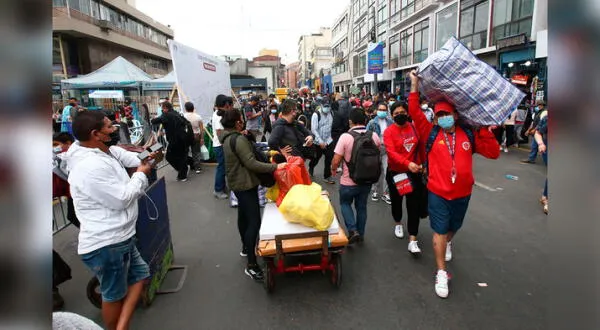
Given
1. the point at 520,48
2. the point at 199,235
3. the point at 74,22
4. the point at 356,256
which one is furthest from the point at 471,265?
the point at 74,22

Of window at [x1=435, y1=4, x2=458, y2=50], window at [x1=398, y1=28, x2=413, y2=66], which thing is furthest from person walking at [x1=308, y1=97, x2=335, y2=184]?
window at [x1=398, y1=28, x2=413, y2=66]

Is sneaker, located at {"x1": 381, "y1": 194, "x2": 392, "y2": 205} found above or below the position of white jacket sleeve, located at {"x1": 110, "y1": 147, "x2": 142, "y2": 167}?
below

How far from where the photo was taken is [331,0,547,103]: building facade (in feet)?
42.4

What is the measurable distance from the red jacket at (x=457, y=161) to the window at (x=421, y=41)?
2160 centimetres

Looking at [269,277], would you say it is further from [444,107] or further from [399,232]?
[444,107]

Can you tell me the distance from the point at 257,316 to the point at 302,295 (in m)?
0.49

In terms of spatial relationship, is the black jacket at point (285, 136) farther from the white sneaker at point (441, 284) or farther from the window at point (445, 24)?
the window at point (445, 24)

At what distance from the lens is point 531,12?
13156mm

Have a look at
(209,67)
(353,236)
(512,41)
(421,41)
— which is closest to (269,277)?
(353,236)

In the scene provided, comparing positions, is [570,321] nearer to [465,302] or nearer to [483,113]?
[483,113]

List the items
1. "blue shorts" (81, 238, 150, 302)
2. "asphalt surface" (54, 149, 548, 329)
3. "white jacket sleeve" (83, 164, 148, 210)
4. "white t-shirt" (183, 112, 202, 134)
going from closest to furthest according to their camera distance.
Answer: "white jacket sleeve" (83, 164, 148, 210) < "blue shorts" (81, 238, 150, 302) < "asphalt surface" (54, 149, 548, 329) < "white t-shirt" (183, 112, 202, 134)

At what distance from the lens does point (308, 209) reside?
289cm

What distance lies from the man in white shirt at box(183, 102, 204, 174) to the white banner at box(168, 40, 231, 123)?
0.46 ft

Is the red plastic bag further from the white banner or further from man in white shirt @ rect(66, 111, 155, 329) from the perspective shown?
the white banner
